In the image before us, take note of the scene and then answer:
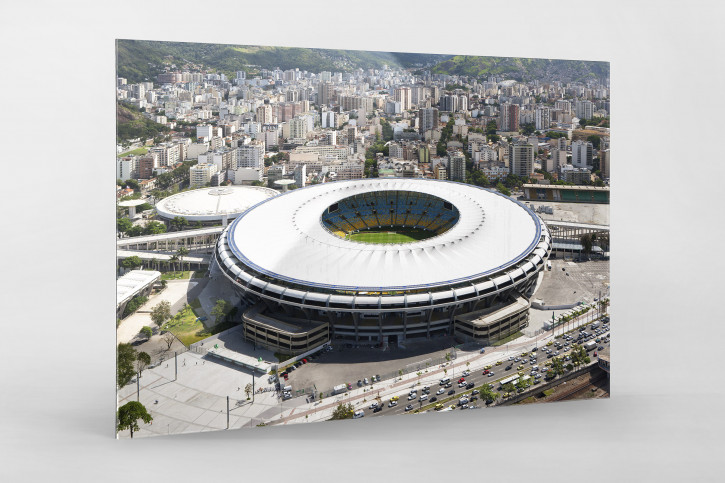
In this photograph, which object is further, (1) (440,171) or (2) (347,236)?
(2) (347,236)

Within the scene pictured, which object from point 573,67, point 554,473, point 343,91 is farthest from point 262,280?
point 573,67

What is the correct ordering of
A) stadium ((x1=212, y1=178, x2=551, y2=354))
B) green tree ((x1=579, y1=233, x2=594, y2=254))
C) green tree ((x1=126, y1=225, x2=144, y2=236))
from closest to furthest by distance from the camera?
green tree ((x1=126, y1=225, x2=144, y2=236))
stadium ((x1=212, y1=178, x2=551, y2=354))
green tree ((x1=579, y1=233, x2=594, y2=254))

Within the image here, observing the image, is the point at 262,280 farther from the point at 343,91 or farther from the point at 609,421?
the point at 609,421

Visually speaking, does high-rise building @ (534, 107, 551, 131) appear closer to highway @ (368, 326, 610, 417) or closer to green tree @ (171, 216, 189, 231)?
highway @ (368, 326, 610, 417)

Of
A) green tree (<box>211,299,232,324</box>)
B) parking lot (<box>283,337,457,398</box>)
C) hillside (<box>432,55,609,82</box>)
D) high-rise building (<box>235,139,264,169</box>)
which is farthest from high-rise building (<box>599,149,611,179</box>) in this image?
green tree (<box>211,299,232,324</box>)

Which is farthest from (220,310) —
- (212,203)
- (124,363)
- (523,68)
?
(523,68)

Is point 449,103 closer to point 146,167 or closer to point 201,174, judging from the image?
point 201,174
